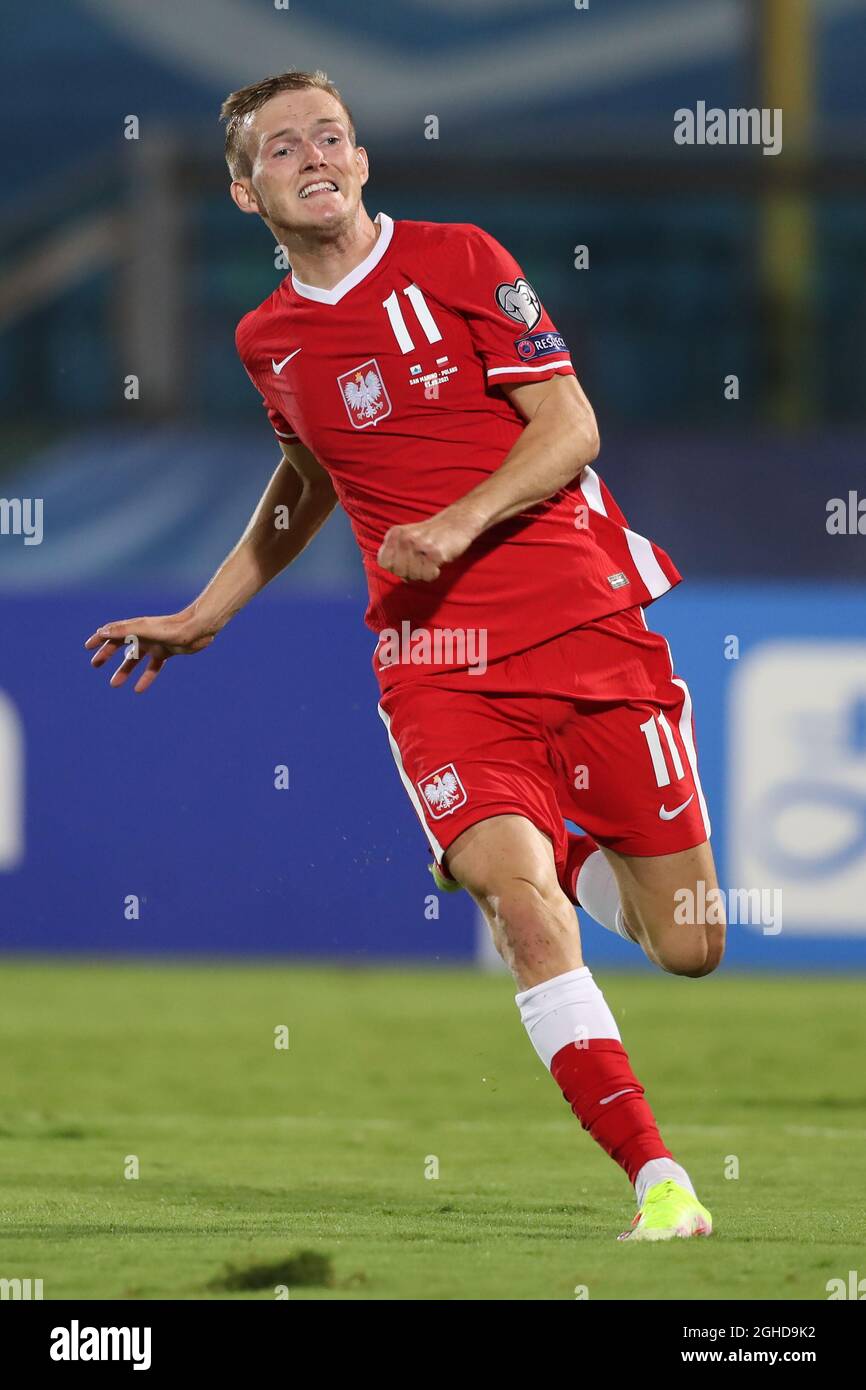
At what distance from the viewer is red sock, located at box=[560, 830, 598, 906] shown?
5227 mm

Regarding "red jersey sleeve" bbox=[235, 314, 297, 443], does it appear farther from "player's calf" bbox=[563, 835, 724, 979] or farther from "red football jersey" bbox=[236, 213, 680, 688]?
"player's calf" bbox=[563, 835, 724, 979]

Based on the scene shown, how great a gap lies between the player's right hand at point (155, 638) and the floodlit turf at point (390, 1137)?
116 centimetres

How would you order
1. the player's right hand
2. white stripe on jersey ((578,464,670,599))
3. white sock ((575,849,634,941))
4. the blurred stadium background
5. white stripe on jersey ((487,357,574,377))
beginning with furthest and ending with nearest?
the blurred stadium background, white sock ((575,849,634,941)), the player's right hand, white stripe on jersey ((578,464,670,599)), white stripe on jersey ((487,357,574,377))

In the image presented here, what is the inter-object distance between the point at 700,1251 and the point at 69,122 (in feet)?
51.4

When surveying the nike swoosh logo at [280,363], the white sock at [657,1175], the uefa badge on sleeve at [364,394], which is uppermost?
the nike swoosh logo at [280,363]

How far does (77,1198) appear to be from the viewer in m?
4.79

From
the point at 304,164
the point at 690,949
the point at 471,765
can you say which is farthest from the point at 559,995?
the point at 304,164

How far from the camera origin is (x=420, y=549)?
4.05m

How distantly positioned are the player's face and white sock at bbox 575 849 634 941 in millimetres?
1597

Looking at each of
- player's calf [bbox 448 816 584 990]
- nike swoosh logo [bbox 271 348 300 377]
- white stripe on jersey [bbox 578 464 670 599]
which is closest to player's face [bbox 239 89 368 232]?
nike swoosh logo [bbox 271 348 300 377]

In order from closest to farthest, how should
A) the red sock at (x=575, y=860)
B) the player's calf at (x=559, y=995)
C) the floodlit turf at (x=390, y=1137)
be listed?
the floodlit turf at (x=390, y=1137) < the player's calf at (x=559, y=995) < the red sock at (x=575, y=860)

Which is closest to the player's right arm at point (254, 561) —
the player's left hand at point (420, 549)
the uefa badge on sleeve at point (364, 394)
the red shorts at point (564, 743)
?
the uefa badge on sleeve at point (364, 394)

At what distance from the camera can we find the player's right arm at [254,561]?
4.98 m

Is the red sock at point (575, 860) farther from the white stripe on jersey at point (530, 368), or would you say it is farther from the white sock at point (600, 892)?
the white stripe on jersey at point (530, 368)
